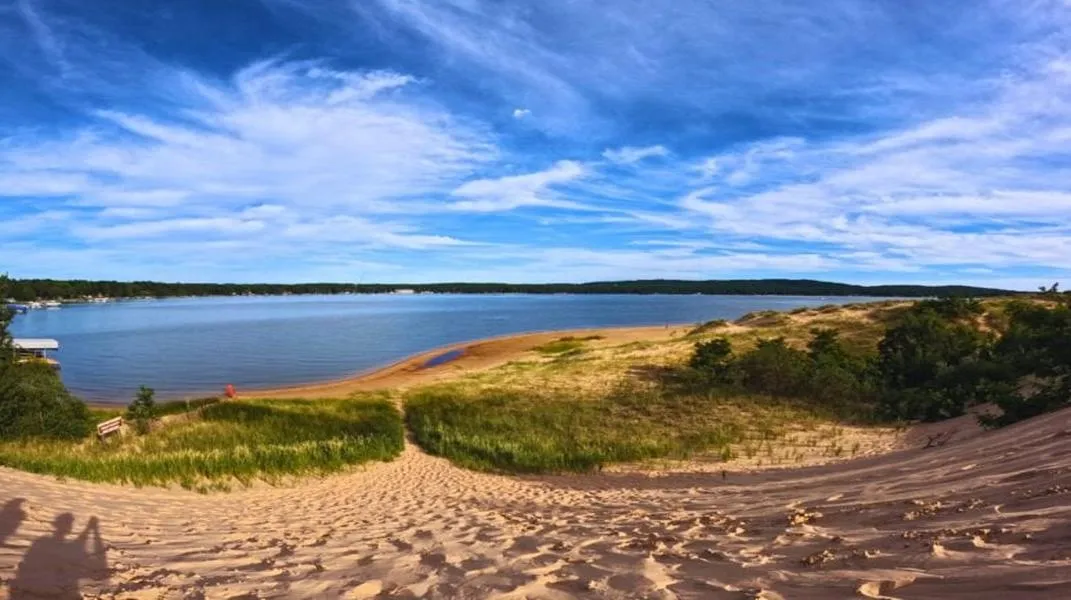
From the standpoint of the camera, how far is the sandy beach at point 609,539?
3.90 m

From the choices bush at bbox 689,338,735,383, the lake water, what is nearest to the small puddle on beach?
the lake water

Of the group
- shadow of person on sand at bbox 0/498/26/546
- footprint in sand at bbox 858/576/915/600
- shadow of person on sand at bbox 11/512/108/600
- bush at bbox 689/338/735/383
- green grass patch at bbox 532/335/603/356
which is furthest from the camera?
green grass patch at bbox 532/335/603/356

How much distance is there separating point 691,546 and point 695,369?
A: 22.7 meters

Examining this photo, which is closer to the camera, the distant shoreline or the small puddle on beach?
the distant shoreline

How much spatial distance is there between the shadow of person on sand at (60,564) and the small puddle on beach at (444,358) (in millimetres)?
43131

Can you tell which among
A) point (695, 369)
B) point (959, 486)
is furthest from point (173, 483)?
point (695, 369)

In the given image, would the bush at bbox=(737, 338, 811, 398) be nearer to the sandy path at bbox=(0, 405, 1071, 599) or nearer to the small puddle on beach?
the sandy path at bbox=(0, 405, 1071, 599)

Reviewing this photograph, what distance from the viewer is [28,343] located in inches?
2115

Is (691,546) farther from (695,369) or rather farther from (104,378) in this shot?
(104,378)

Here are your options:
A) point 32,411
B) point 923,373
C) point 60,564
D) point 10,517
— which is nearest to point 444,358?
point 32,411

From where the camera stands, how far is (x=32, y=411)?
17.8m

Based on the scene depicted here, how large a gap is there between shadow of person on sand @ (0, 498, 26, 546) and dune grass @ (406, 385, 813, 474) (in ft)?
31.9

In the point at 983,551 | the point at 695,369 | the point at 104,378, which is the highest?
the point at 983,551

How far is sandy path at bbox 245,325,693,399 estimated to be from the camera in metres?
37.9
